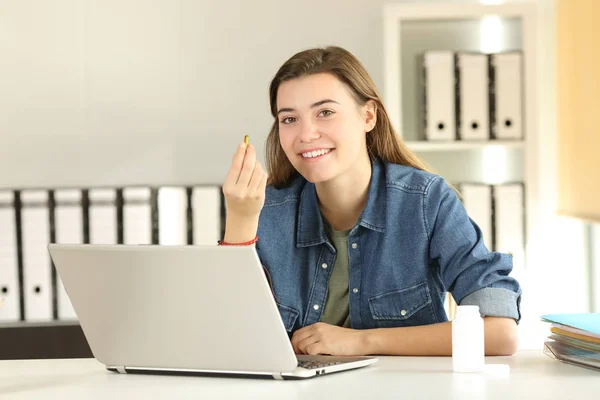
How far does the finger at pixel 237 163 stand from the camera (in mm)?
1512

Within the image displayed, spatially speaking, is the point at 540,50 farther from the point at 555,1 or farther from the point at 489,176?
the point at 489,176

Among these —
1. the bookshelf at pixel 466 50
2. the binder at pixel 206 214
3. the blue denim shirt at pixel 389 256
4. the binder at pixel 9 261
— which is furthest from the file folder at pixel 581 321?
the binder at pixel 9 261

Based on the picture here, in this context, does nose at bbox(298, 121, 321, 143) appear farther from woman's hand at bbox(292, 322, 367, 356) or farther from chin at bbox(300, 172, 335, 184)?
woman's hand at bbox(292, 322, 367, 356)

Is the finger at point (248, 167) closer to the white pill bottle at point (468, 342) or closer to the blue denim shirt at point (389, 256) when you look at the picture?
the blue denim shirt at point (389, 256)

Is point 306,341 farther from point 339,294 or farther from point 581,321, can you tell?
point 581,321

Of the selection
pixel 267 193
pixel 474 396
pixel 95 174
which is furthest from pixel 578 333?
pixel 95 174

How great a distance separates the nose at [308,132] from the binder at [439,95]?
1022 mm

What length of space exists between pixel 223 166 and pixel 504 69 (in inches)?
37.2

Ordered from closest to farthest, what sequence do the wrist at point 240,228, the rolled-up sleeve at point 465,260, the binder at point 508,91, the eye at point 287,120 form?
the rolled-up sleeve at point 465,260
the wrist at point 240,228
the eye at point 287,120
the binder at point 508,91

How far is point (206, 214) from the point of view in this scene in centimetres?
264

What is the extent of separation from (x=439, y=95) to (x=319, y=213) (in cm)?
103

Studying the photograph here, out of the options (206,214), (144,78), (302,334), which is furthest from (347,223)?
(144,78)

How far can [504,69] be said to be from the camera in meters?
2.62

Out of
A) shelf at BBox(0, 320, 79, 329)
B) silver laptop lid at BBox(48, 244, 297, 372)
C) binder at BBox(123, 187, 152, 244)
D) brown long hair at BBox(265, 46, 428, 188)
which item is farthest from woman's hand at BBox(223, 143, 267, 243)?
shelf at BBox(0, 320, 79, 329)
